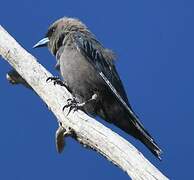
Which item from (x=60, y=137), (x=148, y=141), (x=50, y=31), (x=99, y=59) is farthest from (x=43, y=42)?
(x=148, y=141)

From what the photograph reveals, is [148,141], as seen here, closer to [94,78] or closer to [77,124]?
[77,124]

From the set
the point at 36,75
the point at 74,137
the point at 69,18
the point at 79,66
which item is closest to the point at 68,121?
the point at 74,137

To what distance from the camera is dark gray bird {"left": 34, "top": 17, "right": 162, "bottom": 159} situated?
16.3 ft

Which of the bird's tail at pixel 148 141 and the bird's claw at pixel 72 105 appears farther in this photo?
the bird's tail at pixel 148 141

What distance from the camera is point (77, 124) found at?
13.9ft

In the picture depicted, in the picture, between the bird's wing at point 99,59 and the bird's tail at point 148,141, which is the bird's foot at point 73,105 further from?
the bird's wing at point 99,59

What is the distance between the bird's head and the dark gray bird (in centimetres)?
2

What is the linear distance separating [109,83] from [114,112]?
213 mm

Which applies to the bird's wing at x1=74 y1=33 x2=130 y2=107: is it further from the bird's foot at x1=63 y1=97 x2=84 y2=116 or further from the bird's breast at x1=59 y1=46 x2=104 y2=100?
the bird's foot at x1=63 y1=97 x2=84 y2=116

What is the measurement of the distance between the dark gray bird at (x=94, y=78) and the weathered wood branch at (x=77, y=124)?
11.8 inches

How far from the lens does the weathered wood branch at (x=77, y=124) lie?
3.62m

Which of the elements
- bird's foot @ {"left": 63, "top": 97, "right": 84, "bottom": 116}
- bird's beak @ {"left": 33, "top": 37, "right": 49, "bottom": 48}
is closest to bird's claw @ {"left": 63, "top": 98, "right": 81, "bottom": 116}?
bird's foot @ {"left": 63, "top": 97, "right": 84, "bottom": 116}

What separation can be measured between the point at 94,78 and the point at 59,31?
22.3 inches

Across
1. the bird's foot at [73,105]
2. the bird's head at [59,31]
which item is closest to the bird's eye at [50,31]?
the bird's head at [59,31]
